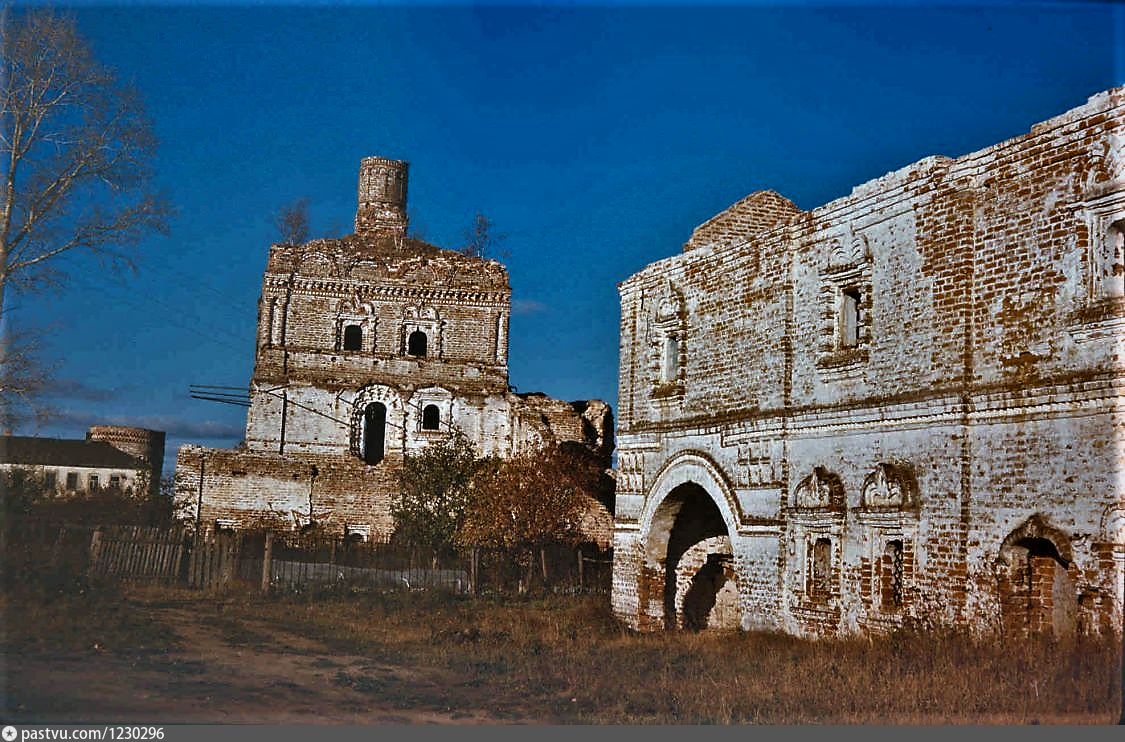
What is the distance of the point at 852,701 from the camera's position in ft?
33.2

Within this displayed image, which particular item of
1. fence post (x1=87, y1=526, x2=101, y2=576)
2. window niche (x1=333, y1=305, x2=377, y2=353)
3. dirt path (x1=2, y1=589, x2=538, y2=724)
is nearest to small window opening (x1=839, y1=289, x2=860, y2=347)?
dirt path (x1=2, y1=589, x2=538, y2=724)

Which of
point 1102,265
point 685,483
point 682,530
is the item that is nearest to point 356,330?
point 682,530

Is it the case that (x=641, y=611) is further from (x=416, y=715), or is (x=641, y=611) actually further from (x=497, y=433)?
(x=497, y=433)

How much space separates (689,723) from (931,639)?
345 centimetres

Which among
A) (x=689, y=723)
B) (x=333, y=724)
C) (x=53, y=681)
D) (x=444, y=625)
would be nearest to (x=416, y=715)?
(x=333, y=724)

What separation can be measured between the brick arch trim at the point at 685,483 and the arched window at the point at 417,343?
20.2m

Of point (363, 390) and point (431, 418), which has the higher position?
point (363, 390)

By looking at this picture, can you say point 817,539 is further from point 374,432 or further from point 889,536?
point 374,432

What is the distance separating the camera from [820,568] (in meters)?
14.3

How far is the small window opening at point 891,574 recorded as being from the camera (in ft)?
42.7

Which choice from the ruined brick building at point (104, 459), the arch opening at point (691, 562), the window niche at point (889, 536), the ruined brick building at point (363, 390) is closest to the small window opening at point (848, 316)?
the window niche at point (889, 536)

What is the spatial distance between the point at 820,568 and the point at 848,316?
3.17 metres

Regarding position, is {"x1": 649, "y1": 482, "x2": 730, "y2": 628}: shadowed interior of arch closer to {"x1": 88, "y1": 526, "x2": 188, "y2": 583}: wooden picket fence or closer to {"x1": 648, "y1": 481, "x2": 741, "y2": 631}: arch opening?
{"x1": 648, "y1": 481, "x2": 741, "y2": 631}: arch opening

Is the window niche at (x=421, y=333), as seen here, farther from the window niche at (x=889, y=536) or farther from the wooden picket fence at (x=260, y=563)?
the window niche at (x=889, y=536)
